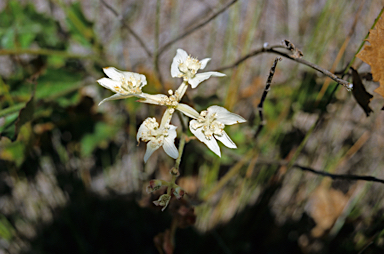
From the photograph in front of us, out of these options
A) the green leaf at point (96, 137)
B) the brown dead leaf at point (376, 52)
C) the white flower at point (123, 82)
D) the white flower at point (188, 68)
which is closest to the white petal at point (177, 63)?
the white flower at point (188, 68)

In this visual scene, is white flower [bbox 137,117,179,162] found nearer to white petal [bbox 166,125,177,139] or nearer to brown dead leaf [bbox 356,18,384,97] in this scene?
white petal [bbox 166,125,177,139]

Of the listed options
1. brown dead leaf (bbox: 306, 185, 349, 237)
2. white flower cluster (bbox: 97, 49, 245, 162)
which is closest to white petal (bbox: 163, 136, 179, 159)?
white flower cluster (bbox: 97, 49, 245, 162)

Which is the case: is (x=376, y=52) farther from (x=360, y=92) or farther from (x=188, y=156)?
(x=188, y=156)

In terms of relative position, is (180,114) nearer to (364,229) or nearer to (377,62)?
(377,62)

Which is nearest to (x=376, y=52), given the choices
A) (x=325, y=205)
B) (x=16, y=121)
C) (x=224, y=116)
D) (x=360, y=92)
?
(x=360, y=92)

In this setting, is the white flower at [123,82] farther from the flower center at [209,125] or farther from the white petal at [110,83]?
the flower center at [209,125]

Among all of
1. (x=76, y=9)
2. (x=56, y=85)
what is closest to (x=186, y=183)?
(x=56, y=85)
